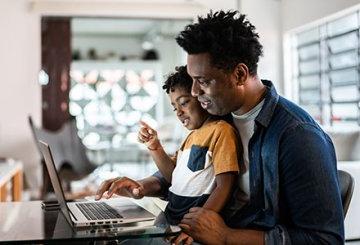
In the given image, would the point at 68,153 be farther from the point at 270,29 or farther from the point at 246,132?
the point at 246,132

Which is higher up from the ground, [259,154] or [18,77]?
[18,77]

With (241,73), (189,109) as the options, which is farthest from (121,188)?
(241,73)

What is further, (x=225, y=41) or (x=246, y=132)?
(x=246, y=132)

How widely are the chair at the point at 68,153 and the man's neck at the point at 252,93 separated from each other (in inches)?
139

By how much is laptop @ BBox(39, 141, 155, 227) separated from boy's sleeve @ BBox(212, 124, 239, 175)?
0.25 m

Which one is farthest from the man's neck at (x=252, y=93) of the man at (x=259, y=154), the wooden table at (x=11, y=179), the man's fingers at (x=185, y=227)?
the wooden table at (x=11, y=179)

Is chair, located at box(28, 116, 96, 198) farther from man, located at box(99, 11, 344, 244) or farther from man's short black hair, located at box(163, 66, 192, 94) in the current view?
man, located at box(99, 11, 344, 244)

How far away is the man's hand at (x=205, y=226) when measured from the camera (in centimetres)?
129

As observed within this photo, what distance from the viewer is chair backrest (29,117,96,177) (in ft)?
16.0

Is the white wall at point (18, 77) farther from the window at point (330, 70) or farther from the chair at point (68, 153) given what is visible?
the window at point (330, 70)

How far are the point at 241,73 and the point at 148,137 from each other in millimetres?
495

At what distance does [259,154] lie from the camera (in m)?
1.37

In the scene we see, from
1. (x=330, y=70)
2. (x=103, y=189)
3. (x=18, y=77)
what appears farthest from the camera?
(x=18, y=77)

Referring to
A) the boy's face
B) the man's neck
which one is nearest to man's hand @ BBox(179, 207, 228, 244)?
the man's neck
